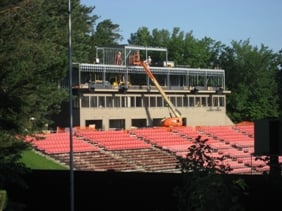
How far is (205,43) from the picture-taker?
102 m

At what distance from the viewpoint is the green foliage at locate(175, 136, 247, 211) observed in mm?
5645

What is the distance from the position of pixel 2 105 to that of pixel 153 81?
5347 centimetres

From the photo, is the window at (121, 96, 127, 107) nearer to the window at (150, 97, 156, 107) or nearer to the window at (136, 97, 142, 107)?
the window at (136, 97, 142, 107)

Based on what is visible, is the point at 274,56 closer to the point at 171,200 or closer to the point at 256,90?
the point at 256,90

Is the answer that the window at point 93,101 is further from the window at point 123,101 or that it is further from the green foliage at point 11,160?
the green foliage at point 11,160

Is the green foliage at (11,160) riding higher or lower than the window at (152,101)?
lower

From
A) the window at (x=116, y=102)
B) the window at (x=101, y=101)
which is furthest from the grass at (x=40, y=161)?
the window at (x=116, y=102)

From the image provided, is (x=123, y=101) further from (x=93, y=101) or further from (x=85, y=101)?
(x=85, y=101)

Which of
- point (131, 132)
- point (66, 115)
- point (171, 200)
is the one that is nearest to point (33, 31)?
point (171, 200)

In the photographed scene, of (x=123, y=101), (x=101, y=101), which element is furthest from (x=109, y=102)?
(x=123, y=101)

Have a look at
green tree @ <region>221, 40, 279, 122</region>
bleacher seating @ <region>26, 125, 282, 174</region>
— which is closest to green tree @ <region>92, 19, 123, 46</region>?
green tree @ <region>221, 40, 279, 122</region>

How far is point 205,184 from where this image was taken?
5738mm

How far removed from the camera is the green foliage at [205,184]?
5.64m

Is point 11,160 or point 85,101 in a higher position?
point 85,101
